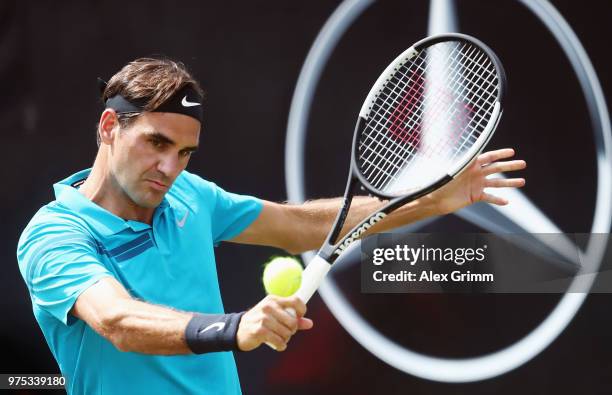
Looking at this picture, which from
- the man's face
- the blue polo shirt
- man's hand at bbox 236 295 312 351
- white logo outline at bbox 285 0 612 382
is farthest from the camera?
white logo outline at bbox 285 0 612 382

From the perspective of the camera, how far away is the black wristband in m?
1.89

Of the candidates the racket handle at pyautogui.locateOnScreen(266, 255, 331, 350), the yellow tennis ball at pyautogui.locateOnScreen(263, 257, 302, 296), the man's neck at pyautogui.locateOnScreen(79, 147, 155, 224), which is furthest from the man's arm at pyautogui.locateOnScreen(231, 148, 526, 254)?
the yellow tennis ball at pyautogui.locateOnScreen(263, 257, 302, 296)

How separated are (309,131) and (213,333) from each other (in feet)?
6.85

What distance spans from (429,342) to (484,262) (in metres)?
0.41

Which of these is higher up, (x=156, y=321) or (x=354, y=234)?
(x=354, y=234)

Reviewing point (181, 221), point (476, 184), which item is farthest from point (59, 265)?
point (476, 184)

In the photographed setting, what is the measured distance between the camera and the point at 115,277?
227cm

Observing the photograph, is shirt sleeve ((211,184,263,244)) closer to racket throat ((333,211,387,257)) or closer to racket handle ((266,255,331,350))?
racket throat ((333,211,387,257))

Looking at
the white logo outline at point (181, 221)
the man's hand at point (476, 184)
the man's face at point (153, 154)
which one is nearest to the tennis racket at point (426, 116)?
the man's hand at point (476, 184)

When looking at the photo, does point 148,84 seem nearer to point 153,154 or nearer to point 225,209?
point 153,154

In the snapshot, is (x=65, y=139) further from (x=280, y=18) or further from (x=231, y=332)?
(x=231, y=332)

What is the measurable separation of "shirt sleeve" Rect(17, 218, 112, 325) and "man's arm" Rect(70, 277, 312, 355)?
0.04 meters

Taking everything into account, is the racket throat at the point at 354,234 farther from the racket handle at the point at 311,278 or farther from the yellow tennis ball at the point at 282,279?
the yellow tennis ball at the point at 282,279

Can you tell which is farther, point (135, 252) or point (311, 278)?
point (135, 252)
